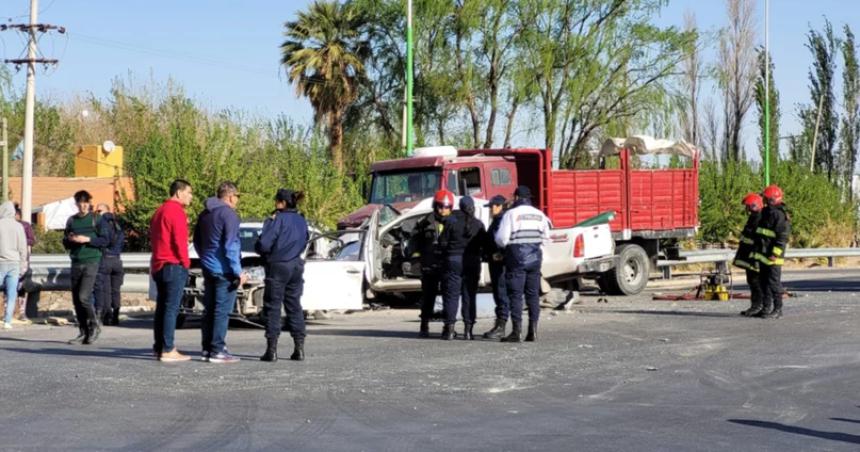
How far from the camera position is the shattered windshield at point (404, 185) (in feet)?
73.5

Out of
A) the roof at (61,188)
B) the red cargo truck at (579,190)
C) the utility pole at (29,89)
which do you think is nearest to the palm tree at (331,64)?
the roof at (61,188)

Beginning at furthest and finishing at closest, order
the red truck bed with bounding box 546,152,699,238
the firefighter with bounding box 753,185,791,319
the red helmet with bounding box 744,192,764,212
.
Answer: the red truck bed with bounding box 546,152,699,238 → the red helmet with bounding box 744,192,764,212 → the firefighter with bounding box 753,185,791,319

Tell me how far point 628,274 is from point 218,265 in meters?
13.1

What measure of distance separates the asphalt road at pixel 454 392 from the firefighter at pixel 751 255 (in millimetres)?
1339

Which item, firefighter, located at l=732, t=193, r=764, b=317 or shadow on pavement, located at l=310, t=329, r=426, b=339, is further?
firefighter, located at l=732, t=193, r=764, b=317

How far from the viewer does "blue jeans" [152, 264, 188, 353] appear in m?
12.3

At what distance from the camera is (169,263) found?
12.3 m

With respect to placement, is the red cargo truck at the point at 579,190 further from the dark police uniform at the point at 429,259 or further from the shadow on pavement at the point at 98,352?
the shadow on pavement at the point at 98,352

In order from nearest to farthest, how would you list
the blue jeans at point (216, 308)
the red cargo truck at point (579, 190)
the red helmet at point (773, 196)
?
the blue jeans at point (216, 308)
the red helmet at point (773, 196)
the red cargo truck at point (579, 190)

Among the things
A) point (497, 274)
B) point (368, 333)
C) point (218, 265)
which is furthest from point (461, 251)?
point (218, 265)

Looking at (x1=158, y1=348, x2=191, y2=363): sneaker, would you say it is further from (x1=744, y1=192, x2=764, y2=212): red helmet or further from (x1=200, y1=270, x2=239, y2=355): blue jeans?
(x1=744, y1=192, x2=764, y2=212): red helmet

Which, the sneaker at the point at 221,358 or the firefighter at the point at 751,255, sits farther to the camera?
the firefighter at the point at 751,255

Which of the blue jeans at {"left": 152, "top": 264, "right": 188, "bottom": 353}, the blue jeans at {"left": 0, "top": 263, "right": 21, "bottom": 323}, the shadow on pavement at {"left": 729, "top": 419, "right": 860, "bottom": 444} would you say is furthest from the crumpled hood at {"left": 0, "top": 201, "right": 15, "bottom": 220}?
the shadow on pavement at {"left": 729, "top": 419, "right": 860, "bottom": 444}

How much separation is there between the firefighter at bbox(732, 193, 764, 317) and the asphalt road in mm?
1339
